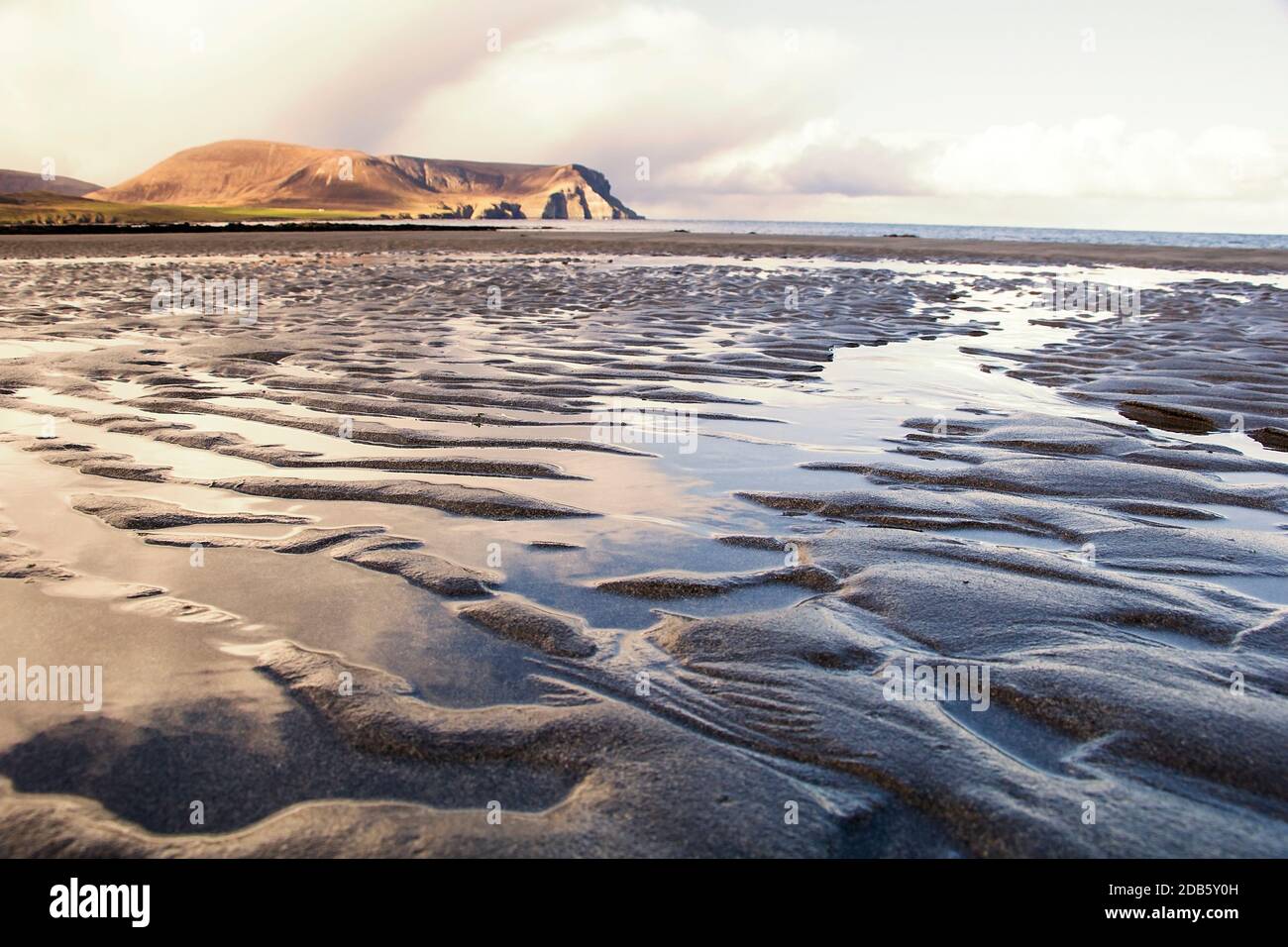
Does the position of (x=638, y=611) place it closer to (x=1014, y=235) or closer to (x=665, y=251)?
(x=665, y=251)

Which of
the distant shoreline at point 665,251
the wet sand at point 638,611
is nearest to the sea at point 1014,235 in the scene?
the distant shoreline at point 665,251

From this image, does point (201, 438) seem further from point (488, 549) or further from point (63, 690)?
→ point (63, 690)

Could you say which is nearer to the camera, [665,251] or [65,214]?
[665,251]

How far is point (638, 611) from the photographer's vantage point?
10.6 feet

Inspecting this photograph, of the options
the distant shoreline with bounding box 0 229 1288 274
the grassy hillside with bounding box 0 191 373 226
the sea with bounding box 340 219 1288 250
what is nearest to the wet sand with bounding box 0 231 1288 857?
the distant shoreline with bounding box 0 229 1288 274

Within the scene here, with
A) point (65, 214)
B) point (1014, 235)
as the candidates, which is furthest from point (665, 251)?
point (1014, 235)

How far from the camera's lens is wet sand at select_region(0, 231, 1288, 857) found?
2.08 metres

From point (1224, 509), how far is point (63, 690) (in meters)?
5.01

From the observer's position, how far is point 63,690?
2.62 metres

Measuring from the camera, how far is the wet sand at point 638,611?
2078 millimetres

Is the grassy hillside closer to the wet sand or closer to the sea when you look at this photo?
the sea
